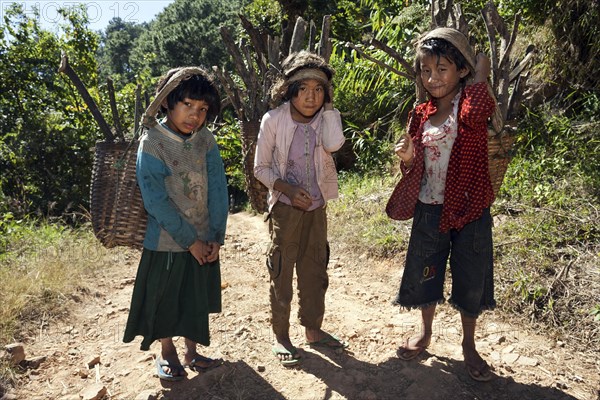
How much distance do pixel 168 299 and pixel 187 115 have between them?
0.95 m

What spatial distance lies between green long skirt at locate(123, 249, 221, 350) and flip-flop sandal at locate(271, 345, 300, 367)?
0.42 m

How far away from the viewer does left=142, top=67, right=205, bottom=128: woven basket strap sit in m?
2.40

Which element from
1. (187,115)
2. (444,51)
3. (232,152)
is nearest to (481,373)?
(444,51)

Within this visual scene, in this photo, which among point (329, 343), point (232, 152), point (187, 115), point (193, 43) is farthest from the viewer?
point (193, 43)

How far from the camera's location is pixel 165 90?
7.88ft

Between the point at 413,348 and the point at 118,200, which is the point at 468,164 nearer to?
the point at 413,348

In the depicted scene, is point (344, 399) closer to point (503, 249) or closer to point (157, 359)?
point (157, 359)

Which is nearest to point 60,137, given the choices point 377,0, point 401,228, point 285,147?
point 377,0

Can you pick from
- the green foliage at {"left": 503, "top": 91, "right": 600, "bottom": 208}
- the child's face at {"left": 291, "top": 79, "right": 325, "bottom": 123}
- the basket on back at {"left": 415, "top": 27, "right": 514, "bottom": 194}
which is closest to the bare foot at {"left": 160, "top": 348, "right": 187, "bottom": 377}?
the child's face at {"left": 291, "top": 79, "right": 325, "bottom": 123}

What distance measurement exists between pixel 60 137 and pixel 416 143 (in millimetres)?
7939

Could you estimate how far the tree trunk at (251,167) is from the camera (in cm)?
293

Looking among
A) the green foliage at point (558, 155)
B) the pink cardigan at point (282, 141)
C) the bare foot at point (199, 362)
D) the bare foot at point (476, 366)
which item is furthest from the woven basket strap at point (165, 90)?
the green foliage at point (558, 155)

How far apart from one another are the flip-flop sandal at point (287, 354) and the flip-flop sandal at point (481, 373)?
0.92m

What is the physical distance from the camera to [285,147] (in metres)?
2.62
